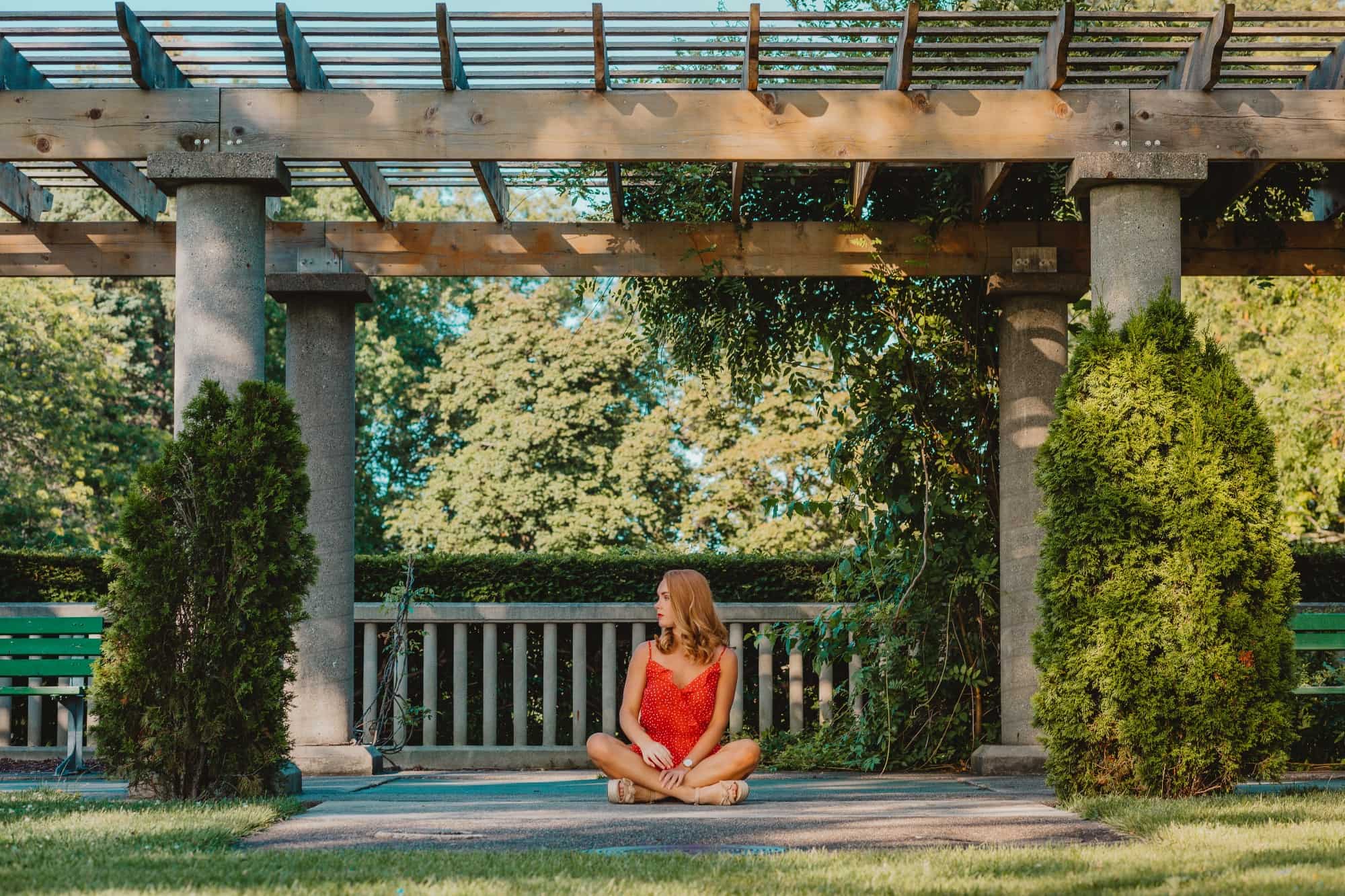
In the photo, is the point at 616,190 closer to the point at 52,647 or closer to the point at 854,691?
the point at 854,691

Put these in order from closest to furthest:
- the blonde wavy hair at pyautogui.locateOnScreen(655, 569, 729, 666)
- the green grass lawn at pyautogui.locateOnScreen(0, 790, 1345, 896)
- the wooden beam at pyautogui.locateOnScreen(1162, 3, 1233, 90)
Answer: the green grass lawn at pyautogui.locateOnScreen(0, 790, 1345, 896)
the blonde wavy hair at pyautogui.locateOnScreen(655, 569, 729, 666)
the wooden beam at pyautogui.locateOnScreen(1162, 3, 1233, 90)

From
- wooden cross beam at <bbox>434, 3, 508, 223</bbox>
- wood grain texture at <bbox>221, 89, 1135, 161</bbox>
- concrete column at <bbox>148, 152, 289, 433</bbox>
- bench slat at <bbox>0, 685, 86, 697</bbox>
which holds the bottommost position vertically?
bench slat at <bbox>0, 685, 86, 697</bbox>

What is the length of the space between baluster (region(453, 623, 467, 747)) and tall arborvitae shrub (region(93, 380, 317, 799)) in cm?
316

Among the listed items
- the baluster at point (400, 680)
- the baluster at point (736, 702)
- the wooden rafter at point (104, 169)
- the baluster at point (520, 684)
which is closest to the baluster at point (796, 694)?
the baluster at point (736, 702)

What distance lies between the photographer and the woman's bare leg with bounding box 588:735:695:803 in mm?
6062

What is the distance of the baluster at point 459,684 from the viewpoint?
9.23 m

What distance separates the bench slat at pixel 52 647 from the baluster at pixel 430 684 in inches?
82.7

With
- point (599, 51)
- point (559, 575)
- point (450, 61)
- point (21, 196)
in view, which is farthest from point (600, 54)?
point (559, 575)

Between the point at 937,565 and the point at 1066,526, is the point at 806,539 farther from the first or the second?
the point at 1066,526

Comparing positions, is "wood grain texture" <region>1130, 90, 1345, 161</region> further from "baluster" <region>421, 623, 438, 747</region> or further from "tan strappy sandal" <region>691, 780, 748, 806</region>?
"baluster" <region>421, 623, 438, 747</region>

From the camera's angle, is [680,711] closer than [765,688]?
Yes

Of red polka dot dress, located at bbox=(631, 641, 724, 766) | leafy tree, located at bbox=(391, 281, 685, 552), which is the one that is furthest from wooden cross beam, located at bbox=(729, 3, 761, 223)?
leafy tree, located at bbox=(391, 281, 685, 552)

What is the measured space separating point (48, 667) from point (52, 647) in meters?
0.13

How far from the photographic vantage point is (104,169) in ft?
26.3
